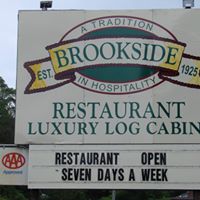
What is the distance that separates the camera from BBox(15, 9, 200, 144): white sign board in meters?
11.7

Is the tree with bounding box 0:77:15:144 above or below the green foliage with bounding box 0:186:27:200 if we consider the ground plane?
above

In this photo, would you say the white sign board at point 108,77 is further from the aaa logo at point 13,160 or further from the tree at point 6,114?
the tree at point 6,114

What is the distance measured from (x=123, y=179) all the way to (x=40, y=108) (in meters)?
2.15

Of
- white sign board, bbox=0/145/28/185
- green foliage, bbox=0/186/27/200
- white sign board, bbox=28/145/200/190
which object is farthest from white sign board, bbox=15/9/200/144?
green foliage, bbox=0/186/27/200

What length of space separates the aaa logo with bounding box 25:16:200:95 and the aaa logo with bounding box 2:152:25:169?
1.31 meters

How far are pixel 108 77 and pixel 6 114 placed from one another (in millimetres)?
64758

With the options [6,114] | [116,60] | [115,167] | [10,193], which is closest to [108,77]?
[116,60]

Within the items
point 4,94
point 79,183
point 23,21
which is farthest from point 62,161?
point 4,94

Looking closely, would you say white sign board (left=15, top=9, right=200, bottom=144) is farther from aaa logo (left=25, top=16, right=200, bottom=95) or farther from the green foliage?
the green foliage

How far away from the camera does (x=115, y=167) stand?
1151 centimetres

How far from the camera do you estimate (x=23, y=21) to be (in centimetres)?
1231

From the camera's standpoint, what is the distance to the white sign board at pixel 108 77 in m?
11.7

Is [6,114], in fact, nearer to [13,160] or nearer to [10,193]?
[10,193]

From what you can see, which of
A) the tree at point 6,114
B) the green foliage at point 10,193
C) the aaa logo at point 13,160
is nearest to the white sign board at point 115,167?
the aaa logo at point 13,160
